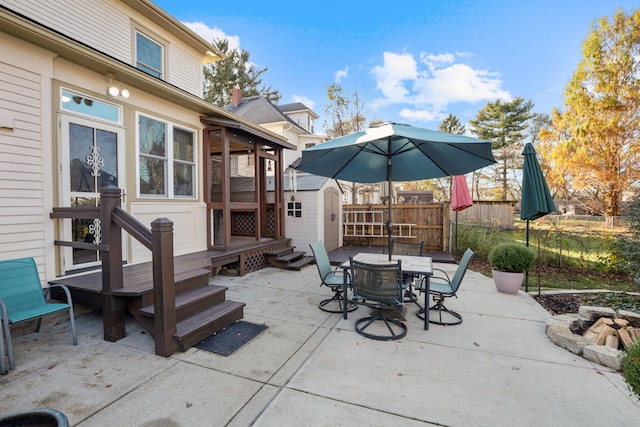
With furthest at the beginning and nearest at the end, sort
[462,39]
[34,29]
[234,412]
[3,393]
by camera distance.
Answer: [462,39] < [34,29] < [3,393] < [234,412]

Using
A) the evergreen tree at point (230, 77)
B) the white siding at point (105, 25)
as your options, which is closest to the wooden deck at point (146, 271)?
the white siding at point (105, 25)

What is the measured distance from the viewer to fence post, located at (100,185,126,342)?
309 centimetres

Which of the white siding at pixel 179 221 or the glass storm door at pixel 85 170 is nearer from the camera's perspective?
the glass storm door at pixel 85 170

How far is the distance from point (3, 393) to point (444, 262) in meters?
8.03

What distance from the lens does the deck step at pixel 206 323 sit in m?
2.94

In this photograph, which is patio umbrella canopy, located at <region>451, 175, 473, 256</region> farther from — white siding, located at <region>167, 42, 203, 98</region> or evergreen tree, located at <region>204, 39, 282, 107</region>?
evergreen tree, located at <region>204, 39, 282, 107</region>

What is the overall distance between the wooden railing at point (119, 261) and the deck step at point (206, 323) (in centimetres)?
10

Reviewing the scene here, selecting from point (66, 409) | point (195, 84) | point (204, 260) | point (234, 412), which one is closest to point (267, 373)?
point (234, 412)

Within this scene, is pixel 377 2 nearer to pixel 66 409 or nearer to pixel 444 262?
pixel 444 262

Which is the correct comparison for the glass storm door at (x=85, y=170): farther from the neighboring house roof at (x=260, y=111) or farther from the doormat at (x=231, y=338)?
the neighboring house roof at (x=260, y=111)

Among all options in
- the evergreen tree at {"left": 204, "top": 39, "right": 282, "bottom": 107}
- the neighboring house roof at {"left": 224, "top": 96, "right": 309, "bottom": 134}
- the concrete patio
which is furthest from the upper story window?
the evergreen tree at {"left": 204, "top": 39, "right": 282, "bottom": 107}

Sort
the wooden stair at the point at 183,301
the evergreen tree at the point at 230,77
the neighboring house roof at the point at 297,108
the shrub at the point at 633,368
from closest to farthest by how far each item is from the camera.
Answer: the shrub at the point at 633,368
the wooden stair at the point at 183,301
the neighboring house roof at the point at 297,108
the evergreen tree at the point at 230,77

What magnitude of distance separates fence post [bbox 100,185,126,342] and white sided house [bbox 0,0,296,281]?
1.58ft

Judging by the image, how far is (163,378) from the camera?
2461 mm
